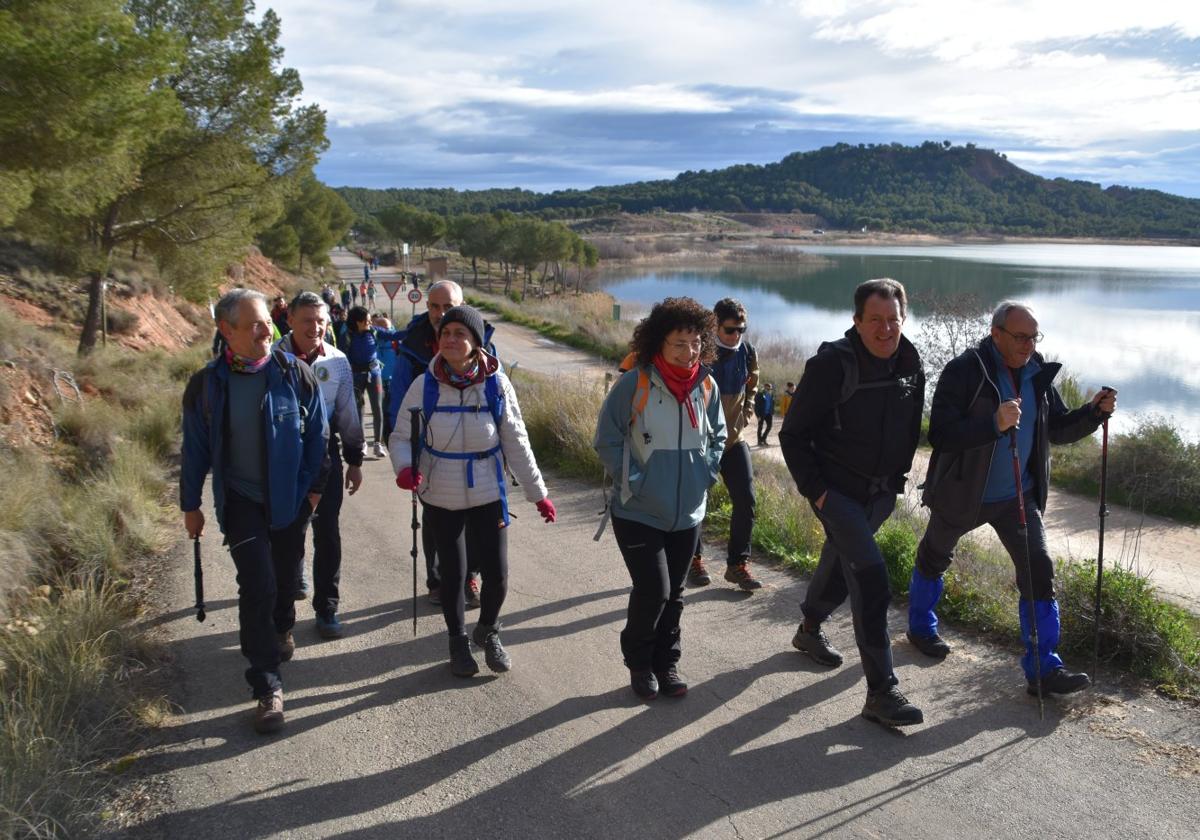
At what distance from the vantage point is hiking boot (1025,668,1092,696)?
3.71 m

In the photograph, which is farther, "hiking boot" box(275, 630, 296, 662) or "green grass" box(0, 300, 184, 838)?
A: "hiking boot" box(275, 630, 296, 662)

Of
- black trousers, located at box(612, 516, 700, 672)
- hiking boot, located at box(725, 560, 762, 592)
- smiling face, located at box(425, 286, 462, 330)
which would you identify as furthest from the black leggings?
hiking boot, located at box(725, 560, 762, 592)

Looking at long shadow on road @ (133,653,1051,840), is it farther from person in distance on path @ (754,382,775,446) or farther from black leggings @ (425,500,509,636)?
person in distance on path @ (754,382,775,446)

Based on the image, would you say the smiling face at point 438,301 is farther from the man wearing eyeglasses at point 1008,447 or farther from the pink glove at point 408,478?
the man wearing eyeglasses at point 1008,447

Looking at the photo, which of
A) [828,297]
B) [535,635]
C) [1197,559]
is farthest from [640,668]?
[828,297]

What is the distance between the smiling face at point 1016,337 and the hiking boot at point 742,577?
77.3 inches

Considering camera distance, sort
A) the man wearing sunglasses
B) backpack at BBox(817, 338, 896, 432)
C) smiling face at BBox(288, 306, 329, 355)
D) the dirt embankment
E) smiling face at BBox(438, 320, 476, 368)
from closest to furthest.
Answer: backpack at BBox(817, 338, 896, 432) < smiling face at BBox(438, 320, 476, 368) < smiling face at BBox(288, 306, 329, 355) < the man wearing sunglasses < the dirt embankment

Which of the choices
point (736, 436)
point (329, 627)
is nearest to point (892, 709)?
point (736, 436)

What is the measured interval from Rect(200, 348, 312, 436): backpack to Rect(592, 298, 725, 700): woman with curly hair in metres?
1.30

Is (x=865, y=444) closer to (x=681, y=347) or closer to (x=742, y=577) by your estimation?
(x=681, y=347)

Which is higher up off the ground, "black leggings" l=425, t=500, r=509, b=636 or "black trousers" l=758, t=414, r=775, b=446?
"black leggings" l=425, t=500, r=509, b=636

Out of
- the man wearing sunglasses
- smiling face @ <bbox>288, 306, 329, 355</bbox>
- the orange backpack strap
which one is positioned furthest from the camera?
the man wearing sunglasses

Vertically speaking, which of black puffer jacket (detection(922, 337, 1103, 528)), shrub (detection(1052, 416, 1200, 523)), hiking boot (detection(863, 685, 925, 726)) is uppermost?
black puffer jacket (detection(922, 337, 1103, 528))

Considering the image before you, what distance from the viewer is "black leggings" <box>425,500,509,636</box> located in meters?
4.00
